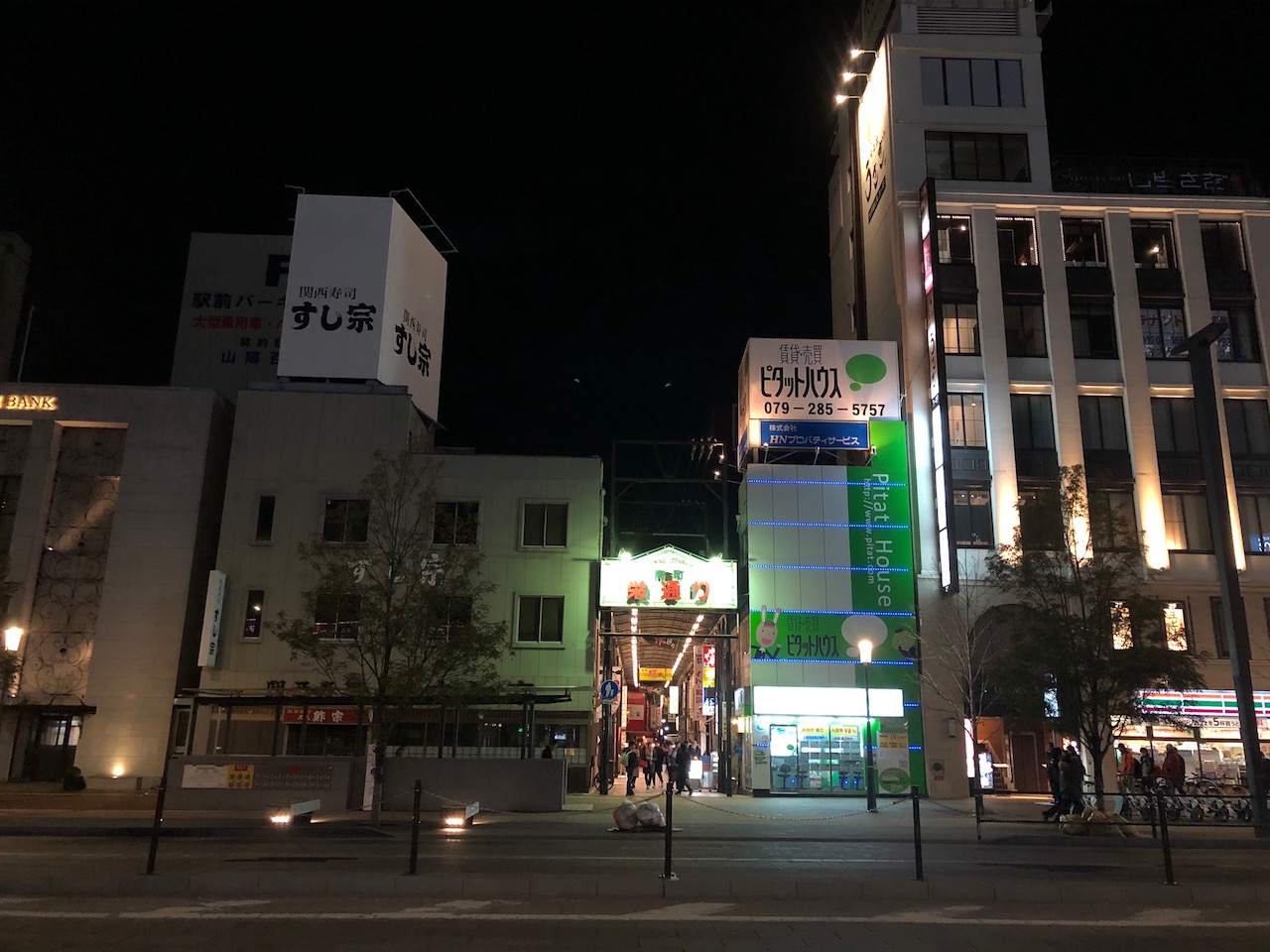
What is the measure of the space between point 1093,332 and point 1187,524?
8.03m

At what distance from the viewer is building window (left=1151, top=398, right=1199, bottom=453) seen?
34.4m

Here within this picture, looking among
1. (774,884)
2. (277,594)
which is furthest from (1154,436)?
(277,594)

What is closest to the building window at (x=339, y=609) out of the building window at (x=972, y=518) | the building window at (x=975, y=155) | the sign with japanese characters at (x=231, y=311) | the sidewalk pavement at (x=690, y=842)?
the sidewalk pavement at (x=690, y=842)

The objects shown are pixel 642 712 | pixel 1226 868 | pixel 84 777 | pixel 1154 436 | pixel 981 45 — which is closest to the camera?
pixel 1226 868

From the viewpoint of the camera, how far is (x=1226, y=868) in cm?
1423

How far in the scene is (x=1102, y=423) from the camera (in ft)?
114

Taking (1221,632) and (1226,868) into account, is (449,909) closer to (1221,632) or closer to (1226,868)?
(1226,868)

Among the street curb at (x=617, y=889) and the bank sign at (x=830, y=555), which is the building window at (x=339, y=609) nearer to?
the street curb at (x=617, y=889)

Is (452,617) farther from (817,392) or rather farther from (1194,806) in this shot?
(1194,806)

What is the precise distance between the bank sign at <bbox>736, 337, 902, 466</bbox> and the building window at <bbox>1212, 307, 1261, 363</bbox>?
499 inches

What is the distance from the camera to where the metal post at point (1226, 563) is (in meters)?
18.8

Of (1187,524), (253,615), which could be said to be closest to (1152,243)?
(1187,524)

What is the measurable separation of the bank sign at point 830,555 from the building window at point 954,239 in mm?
7636

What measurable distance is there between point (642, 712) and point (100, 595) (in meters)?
50.1
